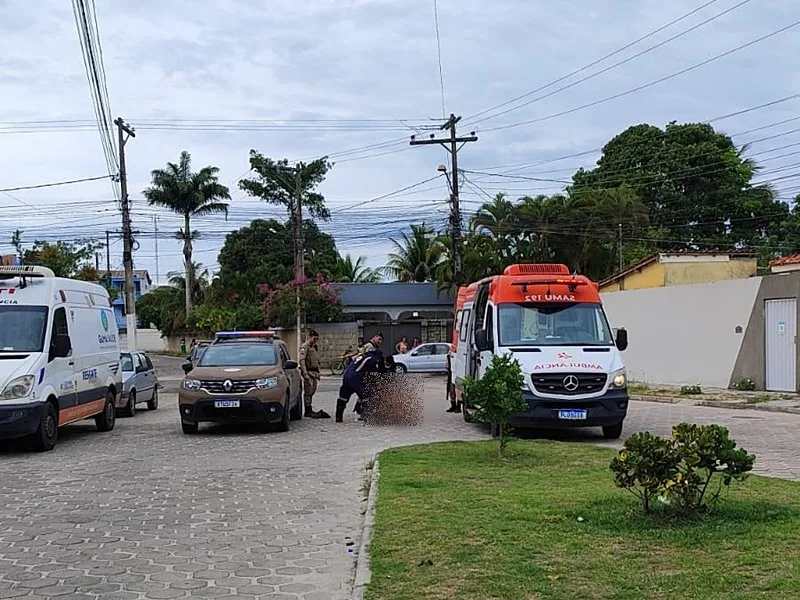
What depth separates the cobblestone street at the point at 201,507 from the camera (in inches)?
264

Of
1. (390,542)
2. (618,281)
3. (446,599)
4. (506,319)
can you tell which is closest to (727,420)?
(506,319)

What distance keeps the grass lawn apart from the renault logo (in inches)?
180

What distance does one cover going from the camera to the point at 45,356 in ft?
46.3

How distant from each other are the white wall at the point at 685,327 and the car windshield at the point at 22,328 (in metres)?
16.5

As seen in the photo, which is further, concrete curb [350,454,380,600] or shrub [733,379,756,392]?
shrub [733,379,756,392]

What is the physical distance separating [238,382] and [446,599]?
10.7 meters

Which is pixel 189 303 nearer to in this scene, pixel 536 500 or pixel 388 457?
pixel 388 457

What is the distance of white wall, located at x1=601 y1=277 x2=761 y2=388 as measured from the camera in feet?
79.2

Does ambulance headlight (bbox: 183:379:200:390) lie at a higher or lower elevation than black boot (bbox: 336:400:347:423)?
higher

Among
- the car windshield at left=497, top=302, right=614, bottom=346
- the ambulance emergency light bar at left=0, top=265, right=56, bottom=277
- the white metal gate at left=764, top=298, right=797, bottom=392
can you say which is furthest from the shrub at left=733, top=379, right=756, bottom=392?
the ambulance emergency light bar at left=0, top=265, right=56, bottom=277

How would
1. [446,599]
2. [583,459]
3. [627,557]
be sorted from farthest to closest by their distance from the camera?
1. [583,459]
2. [627,557]
3. [446,599]

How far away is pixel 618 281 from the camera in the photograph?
35.6m

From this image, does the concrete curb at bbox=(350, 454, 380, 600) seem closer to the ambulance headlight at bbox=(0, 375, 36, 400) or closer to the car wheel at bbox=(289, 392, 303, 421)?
the ambulance headlight at bbox=(0, 375, 36, 400)

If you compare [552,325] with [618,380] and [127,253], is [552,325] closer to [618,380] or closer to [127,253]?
[618,380]
